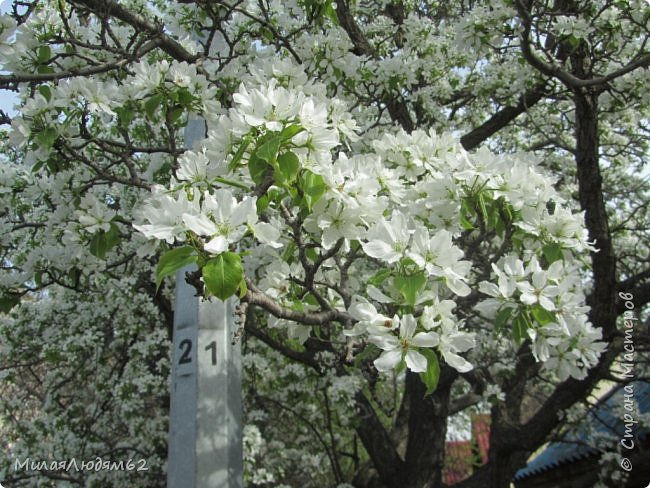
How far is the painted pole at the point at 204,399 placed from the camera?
2.05 m

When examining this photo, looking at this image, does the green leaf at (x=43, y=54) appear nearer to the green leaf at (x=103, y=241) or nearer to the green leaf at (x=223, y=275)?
the green leaf at (x=103, y=241)

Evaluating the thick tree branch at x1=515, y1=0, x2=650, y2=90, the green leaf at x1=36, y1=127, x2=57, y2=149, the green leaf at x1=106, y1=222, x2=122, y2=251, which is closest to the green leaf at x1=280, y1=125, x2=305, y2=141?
the green leaf at x1=106, y1=222, x2=122, y2=251

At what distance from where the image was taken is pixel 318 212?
1.69 metres

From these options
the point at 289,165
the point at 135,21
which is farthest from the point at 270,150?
the point at 135,21

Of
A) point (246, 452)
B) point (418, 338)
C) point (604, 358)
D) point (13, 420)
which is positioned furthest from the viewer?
point (13, 420)

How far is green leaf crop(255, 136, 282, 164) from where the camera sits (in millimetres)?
1482

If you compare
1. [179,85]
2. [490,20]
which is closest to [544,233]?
[179,85]

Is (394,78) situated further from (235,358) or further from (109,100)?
(235,358)

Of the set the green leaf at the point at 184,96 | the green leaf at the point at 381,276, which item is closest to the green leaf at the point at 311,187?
the green leaf at the point at 381,276

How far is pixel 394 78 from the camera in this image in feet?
12.0

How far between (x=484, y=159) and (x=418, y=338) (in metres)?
0.82

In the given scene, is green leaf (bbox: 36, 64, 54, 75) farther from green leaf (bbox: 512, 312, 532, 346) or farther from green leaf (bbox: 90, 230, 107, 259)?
green leaf (bbox: 512, 312, 532, 346)

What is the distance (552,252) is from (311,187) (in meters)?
0.97

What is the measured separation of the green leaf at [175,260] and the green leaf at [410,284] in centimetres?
58
